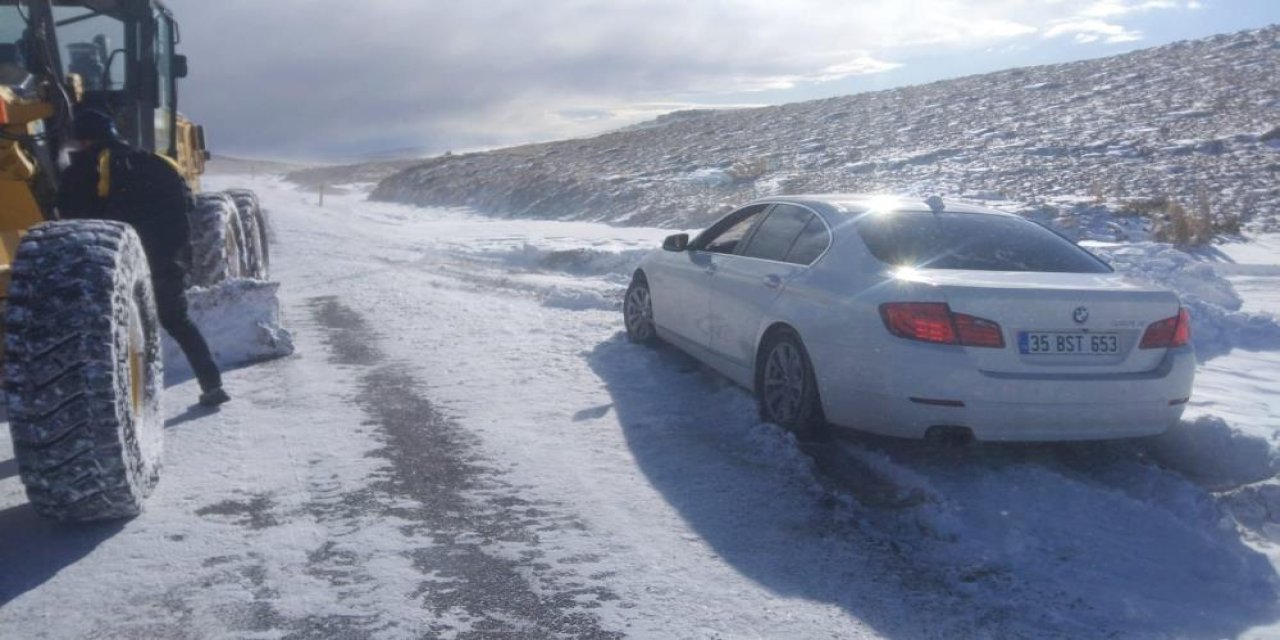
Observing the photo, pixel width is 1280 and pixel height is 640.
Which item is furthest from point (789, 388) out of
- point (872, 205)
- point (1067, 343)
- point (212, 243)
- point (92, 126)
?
point (212, 243)

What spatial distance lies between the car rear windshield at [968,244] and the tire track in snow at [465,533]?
2443mm

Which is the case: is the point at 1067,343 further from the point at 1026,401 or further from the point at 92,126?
the point at 92,126

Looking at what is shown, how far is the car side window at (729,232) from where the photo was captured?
24.6 feet

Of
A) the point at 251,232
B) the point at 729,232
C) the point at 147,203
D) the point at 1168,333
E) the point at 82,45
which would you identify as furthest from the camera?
the point at 251,232

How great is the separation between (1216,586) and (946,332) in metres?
1.58

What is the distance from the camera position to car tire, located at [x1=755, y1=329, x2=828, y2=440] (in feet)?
19.0

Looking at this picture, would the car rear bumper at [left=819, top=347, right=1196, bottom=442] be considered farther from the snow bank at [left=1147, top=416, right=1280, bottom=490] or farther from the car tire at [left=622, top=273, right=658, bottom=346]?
the car tire at [left=622, top=273, right=658, bottom=346]

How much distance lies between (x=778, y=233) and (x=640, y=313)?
2096 mm

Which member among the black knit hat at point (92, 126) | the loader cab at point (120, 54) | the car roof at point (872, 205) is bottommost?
the car roof at point (872, 205)

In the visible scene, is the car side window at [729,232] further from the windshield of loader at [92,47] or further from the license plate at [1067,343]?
the windshield of loader at [92,47]

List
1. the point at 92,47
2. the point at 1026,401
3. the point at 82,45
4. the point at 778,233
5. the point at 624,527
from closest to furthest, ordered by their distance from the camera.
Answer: the point at 624,527 < the point at 1026,401 < the point at 778,233 < the point at 82,45 < the point at 92,47

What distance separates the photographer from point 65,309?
4289 millimetres

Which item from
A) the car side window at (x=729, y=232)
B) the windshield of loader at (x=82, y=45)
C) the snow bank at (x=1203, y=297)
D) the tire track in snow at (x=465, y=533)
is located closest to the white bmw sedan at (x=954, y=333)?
the car side window at (x=729, y=232)

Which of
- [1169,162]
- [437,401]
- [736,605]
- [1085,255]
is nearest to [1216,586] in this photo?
[736,605]
